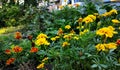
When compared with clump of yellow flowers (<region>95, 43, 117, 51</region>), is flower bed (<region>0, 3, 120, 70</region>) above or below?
below

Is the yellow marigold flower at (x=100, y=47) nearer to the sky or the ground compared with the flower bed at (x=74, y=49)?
nearer to the sky

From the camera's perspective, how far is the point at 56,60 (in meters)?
3.89

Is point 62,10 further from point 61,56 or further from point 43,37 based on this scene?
point 61,56

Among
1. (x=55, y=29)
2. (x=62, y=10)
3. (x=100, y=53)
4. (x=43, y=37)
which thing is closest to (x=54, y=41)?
(x=43, y=37)

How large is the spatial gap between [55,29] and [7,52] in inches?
41.9

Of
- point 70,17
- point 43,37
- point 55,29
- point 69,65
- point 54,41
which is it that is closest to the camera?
point 69,65

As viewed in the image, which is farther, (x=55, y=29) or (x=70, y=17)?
(x=70, y=17)

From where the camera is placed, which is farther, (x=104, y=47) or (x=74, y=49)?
(x=74, y=49)

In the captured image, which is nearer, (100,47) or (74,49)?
(100,47)

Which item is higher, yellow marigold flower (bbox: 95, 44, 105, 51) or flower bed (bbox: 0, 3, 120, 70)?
yellow marigold flower (bbox: 95, 44, 105, 51)

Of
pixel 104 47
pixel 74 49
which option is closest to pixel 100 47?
pixel 104 47

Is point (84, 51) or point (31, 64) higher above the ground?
point (84, 51)

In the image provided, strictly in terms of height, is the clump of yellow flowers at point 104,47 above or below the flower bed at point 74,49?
above

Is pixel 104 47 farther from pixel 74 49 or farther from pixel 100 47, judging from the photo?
pixel 74 49
